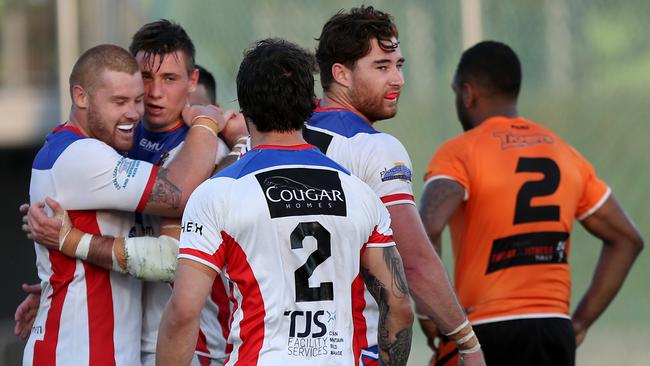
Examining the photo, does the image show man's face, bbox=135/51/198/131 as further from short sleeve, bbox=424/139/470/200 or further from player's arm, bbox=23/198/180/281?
short sleeve, bbox=424/139/470/200

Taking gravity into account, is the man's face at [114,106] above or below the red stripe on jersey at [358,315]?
above

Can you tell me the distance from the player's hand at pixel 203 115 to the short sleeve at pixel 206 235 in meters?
1.18

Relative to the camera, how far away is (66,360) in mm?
4820

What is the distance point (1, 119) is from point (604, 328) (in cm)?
1662

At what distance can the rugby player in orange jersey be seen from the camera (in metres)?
6.20

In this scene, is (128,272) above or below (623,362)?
above

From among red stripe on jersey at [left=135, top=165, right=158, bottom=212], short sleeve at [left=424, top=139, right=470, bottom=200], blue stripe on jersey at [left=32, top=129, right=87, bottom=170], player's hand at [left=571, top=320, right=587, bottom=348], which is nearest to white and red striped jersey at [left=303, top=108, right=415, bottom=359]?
red stripe on jersey at [left=135, top=165, right=158, bottom=212]

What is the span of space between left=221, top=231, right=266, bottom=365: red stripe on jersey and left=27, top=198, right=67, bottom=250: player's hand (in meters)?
1.09

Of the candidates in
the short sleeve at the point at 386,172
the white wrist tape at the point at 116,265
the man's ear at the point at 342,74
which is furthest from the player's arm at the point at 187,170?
the short sleeve at the point at 386,172

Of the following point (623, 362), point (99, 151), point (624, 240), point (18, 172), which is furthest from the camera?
point (18, 172)

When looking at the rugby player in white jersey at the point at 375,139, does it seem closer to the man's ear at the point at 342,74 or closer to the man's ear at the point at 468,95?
the man's ear at the point at 342,74

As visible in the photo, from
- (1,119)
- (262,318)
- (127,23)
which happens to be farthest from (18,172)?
(262,318)

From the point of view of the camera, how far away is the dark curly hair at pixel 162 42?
204 inches

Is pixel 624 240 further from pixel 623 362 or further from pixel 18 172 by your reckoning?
pixel 18 172
